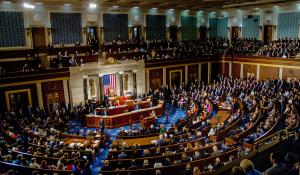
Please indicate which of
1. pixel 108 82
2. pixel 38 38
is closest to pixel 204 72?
pixel 108 82

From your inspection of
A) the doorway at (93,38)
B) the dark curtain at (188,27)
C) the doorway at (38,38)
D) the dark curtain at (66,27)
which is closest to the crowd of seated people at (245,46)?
the dark curtain at (188,27)

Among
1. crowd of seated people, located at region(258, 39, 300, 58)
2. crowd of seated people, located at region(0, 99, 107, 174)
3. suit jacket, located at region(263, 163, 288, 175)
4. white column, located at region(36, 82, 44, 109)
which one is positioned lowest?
crowd of seated people, located at region(0, 99, 107, 174)

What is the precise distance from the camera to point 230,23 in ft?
114

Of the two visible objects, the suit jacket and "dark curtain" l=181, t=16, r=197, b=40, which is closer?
the suit jacket

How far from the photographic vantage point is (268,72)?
26.2 metres

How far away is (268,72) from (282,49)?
2478mm

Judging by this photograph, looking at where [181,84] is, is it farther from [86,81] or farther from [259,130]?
[259,130]

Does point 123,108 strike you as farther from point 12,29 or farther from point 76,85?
point 12,29

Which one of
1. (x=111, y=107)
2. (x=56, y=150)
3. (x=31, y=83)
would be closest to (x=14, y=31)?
(x=31, y=83)

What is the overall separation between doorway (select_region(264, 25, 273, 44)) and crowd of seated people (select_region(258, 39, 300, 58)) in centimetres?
233

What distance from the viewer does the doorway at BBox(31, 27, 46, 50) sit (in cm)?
2365

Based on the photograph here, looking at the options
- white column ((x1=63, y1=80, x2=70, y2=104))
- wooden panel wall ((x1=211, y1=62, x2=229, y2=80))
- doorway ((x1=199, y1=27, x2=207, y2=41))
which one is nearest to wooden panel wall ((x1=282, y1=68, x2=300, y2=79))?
wooden panel wall ((x1=211, y1=62, x2=229, y2=80))

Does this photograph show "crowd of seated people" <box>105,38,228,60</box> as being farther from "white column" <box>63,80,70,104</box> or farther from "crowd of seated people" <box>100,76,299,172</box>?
"white column" <box>63,80,70,104</box>

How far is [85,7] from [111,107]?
36.5ft
